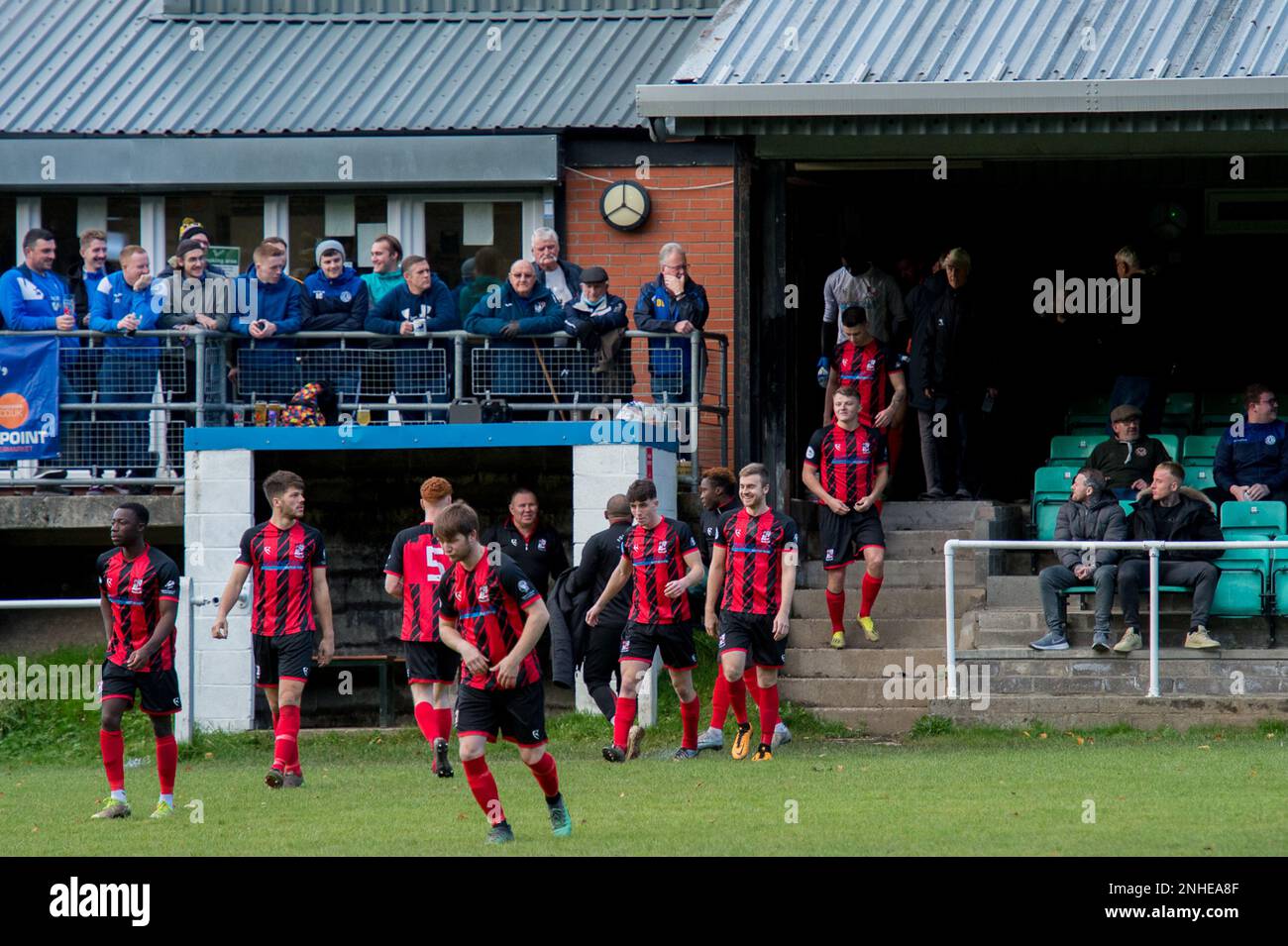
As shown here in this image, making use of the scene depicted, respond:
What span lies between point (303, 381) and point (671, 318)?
115 inches

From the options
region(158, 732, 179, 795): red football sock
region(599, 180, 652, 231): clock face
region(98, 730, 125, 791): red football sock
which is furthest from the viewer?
region(599, 180, 652, 231): clock face

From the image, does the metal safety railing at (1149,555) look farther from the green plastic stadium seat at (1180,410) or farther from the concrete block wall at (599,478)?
the green plastic stadium seat at (1180,410)

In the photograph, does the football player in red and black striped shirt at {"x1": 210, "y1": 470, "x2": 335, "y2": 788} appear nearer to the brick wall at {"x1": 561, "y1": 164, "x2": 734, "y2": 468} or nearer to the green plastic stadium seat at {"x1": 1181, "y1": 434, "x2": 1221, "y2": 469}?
the brick wall at {"x1": 561, "y1": 164, "x2": 734, "y2": 468}

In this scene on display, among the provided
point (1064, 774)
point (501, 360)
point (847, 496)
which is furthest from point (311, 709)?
point (1064, 774)

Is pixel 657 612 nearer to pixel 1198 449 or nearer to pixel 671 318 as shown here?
pixel 671 318

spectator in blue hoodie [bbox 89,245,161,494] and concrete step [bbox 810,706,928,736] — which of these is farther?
spectator in blue hoodie [bbox 89,245,161,494]

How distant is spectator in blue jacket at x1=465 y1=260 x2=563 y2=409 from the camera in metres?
16.4

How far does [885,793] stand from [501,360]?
627 centimetres

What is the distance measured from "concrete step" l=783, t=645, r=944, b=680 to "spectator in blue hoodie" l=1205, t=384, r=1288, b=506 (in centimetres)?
258

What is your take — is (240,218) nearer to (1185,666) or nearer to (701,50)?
(701,50)

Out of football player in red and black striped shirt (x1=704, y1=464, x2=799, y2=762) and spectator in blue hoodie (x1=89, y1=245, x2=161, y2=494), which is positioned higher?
spectator in blue hoodie (x1=89, y1=245, x2=161, y2=494)

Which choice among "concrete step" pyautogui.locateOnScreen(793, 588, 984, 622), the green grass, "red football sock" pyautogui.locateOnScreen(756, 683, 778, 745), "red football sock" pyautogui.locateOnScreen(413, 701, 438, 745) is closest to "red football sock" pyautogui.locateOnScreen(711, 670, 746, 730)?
the green grass

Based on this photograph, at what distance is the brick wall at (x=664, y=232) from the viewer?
61.3 feet

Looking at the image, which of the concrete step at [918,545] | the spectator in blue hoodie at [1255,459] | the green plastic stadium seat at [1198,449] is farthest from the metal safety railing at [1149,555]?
the green plastic stadium seat at [1198,449]
